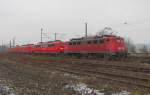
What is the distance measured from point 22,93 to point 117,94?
3.38 metres

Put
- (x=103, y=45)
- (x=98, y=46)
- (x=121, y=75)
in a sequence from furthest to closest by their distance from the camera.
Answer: (x=98, y=46) < (x=103, y=45) < (x=121, y=75)

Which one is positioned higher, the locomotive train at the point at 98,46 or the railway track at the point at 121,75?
the locomotive train at the point at 98,46

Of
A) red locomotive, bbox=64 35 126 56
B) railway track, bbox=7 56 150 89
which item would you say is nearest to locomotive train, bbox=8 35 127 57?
red locomotive, bbox=64 35 126 56

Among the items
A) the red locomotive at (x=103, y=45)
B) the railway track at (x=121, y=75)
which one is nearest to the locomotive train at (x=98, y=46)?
the red locomotive at (x=103, y=45)

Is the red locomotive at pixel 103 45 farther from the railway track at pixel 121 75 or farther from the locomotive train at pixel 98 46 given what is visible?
the railway track at pixel 121 75

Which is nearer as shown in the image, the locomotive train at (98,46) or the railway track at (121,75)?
the railway track at (121,75)

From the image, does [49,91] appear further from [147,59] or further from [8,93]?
[147,59]

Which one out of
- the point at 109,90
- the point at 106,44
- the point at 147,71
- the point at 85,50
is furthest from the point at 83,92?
the point at 85,50

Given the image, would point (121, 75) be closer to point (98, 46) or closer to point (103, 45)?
point (103, 45)

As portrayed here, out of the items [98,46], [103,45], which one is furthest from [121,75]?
[98,46]

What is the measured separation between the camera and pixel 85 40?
34875mm

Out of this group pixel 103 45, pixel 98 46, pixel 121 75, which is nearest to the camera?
pixel 121 75

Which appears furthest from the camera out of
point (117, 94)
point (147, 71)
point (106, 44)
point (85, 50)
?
point (85, 50)

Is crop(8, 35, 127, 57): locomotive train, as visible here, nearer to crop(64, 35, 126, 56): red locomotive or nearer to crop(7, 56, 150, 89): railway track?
crop(64, 35, 126, 56): red locomotive
